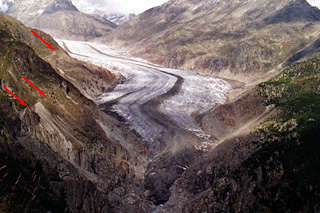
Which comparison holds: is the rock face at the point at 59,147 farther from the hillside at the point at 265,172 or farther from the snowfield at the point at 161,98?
the snowfield at the point at 161,98

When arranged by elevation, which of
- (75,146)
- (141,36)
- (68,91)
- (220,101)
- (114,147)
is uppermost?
(141,36)

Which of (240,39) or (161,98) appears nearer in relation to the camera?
(161,98)

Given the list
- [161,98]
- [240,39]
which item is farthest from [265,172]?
[240,39]

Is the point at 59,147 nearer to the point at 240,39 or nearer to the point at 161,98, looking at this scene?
the point at 161,98

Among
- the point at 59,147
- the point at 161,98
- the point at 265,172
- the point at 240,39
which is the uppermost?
the point at 59,147

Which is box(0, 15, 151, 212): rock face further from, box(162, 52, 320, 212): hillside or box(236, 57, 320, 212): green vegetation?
box(236, 57, 320, 212): green vegetation

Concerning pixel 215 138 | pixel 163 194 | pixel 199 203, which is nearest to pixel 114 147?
pixel 163 194

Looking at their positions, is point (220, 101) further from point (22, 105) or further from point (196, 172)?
point (22, 105)
